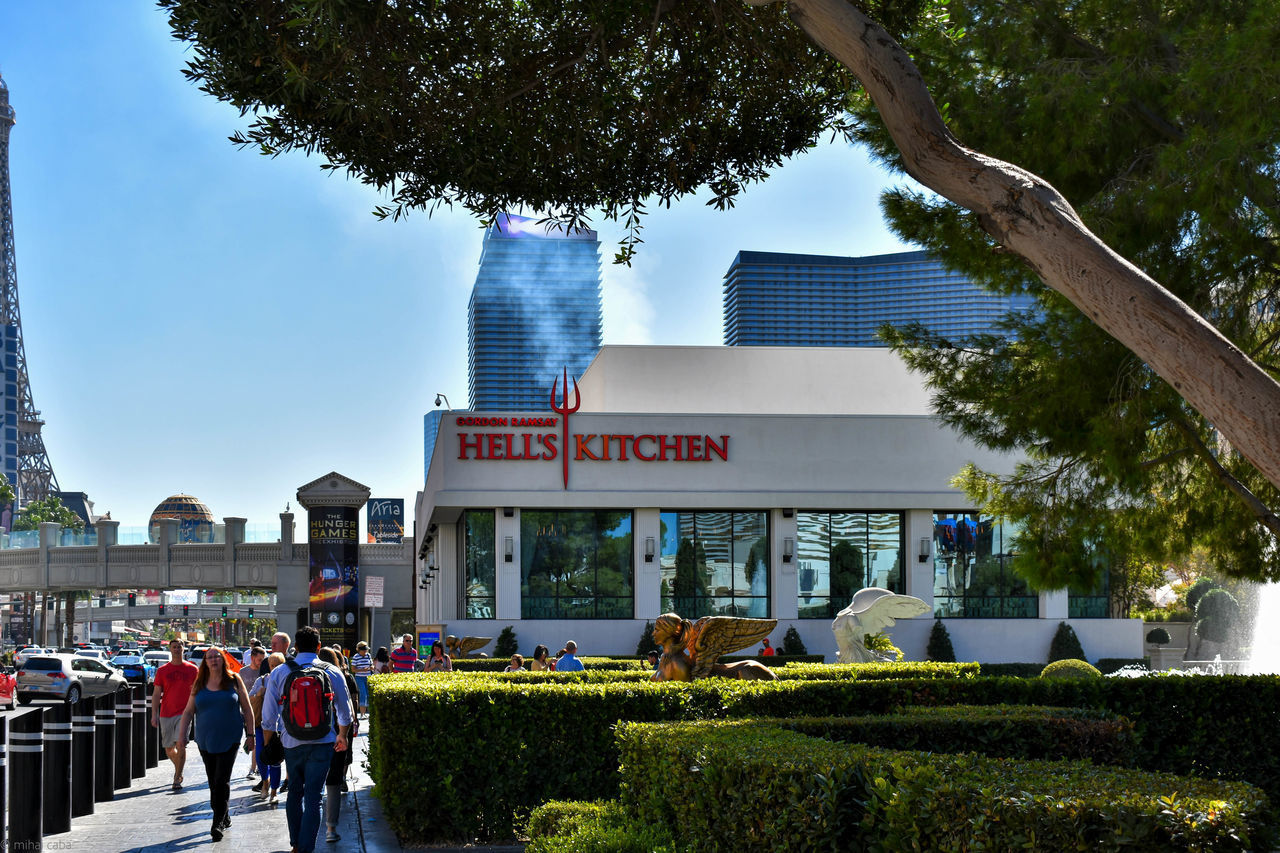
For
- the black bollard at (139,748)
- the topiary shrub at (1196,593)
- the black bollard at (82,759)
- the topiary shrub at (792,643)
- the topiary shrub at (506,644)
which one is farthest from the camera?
the topiary shrub at (1196,593)

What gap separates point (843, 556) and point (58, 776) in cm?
2467

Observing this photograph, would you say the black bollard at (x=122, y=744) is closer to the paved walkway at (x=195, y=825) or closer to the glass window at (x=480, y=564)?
the paved walkway at (x=195, y=825)

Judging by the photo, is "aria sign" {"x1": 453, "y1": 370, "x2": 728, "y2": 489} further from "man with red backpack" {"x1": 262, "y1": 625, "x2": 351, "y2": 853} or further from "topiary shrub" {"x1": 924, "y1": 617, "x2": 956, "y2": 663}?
"man with red backpack" {"x1": 262, "y1": 625, "x2": 351, "y2": 853}

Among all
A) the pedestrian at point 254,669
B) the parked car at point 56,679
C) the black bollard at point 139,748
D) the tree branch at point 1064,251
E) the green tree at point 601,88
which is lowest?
the parked car at point 56,679

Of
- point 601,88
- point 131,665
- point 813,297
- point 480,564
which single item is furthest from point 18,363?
point 601,88

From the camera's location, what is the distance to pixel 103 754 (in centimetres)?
1298

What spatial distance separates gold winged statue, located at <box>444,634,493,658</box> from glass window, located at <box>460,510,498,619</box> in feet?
4.80

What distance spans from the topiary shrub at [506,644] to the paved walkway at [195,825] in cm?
1521

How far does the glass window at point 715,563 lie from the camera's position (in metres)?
32.1

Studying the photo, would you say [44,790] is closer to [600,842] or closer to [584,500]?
Result: [600,842]

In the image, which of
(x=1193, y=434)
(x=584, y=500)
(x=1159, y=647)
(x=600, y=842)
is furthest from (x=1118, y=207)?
(x=1159, y=647)

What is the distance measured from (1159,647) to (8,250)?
183m

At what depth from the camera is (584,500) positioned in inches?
1220

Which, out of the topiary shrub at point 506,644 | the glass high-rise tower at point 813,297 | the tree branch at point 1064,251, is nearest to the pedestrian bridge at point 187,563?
the topiary shrub at point 506,644
